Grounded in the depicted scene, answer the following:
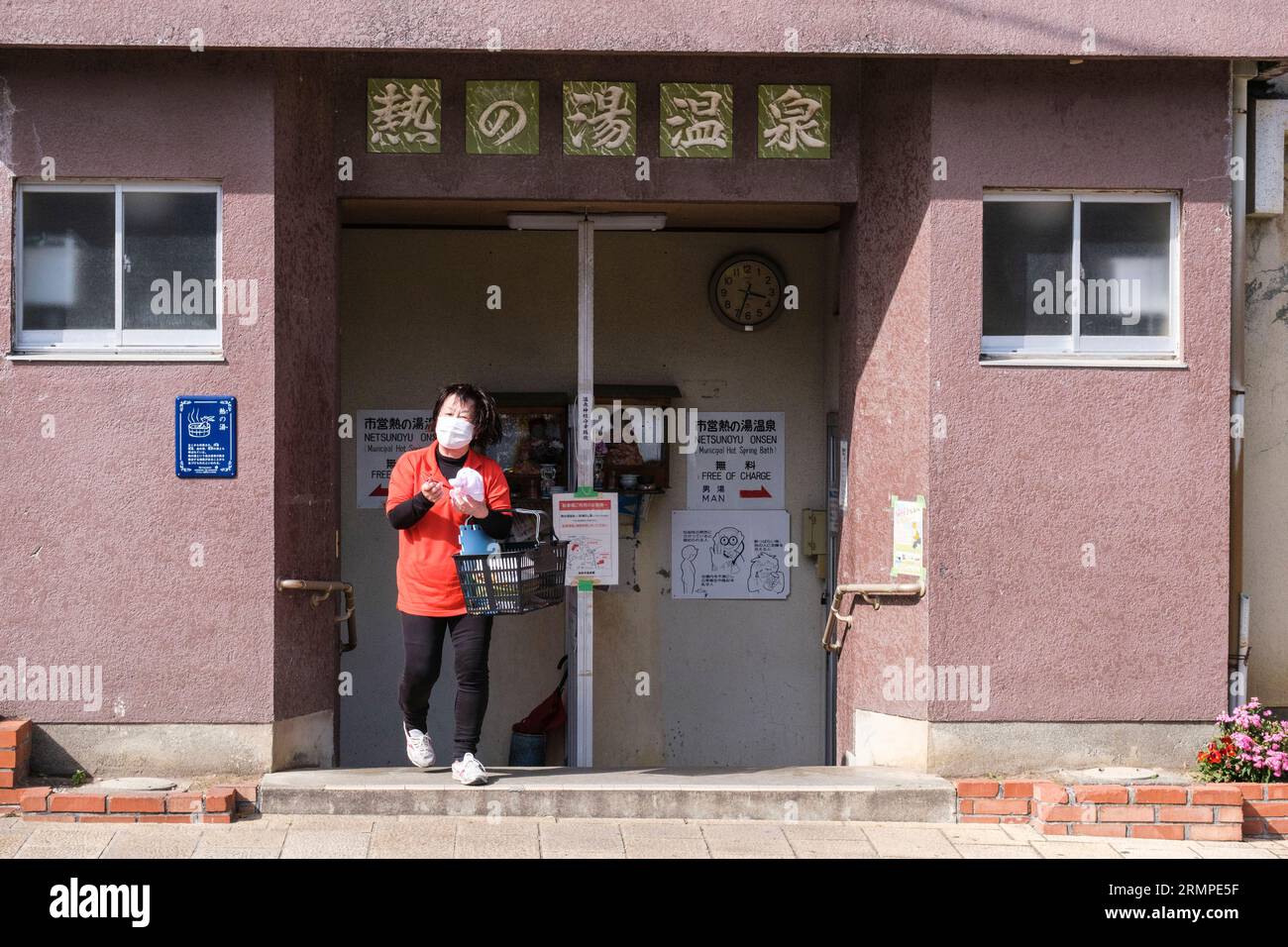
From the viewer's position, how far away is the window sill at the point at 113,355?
717 centimetres

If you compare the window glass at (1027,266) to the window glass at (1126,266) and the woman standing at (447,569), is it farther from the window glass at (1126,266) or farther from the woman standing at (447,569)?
the woman standing at (447,569)

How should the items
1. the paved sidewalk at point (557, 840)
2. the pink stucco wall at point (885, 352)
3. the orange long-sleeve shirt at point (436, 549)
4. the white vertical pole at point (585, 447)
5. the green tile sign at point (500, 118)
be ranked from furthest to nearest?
the white vertical pole at point (585, 447)
the green tile sign at point (500, 118)
the pink stucco wall at point (885, 352)
the orange long-sleeve shirt at point (436, 549)
the paved sidewalk at point (557, 840)

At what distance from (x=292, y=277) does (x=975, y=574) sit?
370 centimetres

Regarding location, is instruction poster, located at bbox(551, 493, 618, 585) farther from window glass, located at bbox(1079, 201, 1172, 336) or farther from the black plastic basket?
window glass, located at bbox(1079, 201, 1172, 336)

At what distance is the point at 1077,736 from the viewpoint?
7430mm

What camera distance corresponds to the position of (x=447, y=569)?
23.4 ft

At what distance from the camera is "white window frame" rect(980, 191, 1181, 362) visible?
7492 millimetres

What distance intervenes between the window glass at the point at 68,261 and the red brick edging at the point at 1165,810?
199 inches

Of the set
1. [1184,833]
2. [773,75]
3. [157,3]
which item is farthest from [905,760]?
[157,3]

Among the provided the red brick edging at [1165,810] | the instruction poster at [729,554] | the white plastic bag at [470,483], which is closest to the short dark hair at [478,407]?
the white plastic bag at [470,483]

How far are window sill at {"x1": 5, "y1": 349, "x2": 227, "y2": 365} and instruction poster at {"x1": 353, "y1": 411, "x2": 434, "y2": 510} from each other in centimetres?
209

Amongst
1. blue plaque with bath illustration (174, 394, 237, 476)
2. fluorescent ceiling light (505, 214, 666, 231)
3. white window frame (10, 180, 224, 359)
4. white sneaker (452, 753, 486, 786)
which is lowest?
white sneaker (452, 753, 486, 786)

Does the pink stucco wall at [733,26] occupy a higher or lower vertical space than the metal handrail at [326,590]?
higher

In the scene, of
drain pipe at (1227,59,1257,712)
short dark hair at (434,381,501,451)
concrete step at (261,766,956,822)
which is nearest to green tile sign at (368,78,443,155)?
short dark hair at (434,381,501,451)
